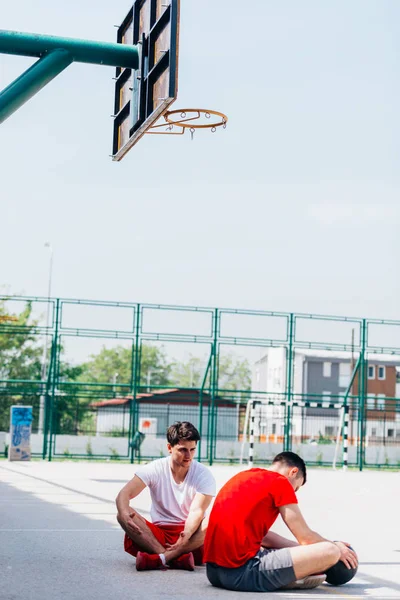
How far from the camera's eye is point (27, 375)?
55.4 m

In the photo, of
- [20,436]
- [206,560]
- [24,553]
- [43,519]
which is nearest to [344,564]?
[206,560]

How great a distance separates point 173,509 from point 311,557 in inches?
65.1

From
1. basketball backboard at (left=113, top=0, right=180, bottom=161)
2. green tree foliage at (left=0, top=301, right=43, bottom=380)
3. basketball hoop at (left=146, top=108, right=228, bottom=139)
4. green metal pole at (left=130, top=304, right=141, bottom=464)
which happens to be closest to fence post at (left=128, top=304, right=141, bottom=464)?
green metal pole at (left=130, top=304, right=141, bottom=464)

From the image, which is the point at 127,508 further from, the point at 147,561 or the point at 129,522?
the point at 147,561

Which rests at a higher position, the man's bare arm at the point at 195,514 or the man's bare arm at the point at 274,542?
the man's bare arm at the point at 195,514

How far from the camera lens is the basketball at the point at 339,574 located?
734 centimetres

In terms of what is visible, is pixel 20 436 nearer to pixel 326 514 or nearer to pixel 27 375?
pixel 326 514

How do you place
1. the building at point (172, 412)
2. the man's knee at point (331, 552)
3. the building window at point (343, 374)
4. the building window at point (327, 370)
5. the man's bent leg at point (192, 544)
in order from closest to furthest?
the man's knee at point (331, 552)
the man's bent leg at point (192, 544)
the building at point (172, 412)
the building window at point (327, 370)
the building window at point (343, 374)

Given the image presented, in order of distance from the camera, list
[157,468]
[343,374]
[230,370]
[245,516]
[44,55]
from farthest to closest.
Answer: [343,374] → [230,370] → [44,55] → [157,468] → [245,516]

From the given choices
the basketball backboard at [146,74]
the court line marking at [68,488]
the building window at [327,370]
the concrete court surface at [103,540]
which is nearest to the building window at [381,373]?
the building window at [327,370]

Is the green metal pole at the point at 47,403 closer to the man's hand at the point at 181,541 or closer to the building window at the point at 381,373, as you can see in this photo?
the man's hand at the point at 181,541

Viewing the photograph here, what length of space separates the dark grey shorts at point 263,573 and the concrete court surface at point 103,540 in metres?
0.08

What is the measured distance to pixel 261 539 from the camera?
7.11m

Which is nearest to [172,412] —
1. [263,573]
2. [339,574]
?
[339,574]
